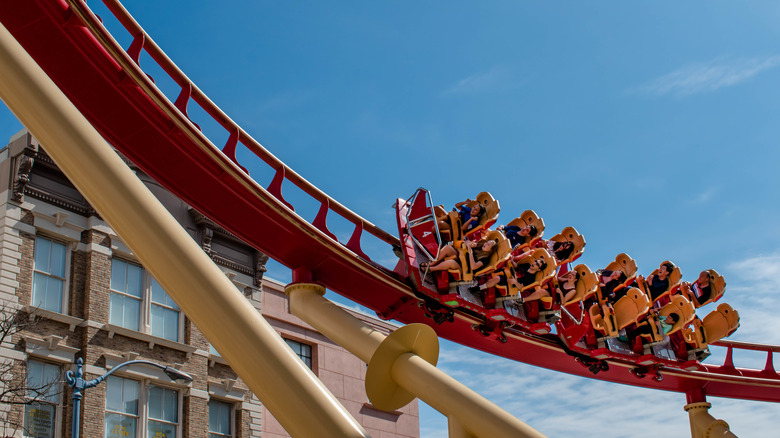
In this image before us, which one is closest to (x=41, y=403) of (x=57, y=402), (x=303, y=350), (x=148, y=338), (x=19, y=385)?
(x=57, y=402)

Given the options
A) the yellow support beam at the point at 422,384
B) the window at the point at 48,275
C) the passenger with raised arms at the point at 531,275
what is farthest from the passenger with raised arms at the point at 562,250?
the window at the point at 48,275

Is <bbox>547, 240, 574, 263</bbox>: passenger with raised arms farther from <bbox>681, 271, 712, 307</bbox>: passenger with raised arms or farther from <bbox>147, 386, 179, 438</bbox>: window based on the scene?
<bbox>147, 386, 179, 438</bbox>: window

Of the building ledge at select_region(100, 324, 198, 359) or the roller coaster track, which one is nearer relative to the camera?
the roller coaster track

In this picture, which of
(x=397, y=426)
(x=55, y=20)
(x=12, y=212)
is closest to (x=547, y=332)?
(x=55, y=20)

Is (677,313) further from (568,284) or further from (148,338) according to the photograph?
(148,338)

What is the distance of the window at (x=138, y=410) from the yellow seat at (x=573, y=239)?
338 inches

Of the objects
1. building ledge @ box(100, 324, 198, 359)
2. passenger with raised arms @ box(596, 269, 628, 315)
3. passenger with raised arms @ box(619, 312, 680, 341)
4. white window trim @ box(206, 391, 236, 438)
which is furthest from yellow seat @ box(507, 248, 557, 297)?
white window trim @ box(206, 391, 236, 438)

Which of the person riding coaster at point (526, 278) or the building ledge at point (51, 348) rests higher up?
the building ledge at point (51, 348)

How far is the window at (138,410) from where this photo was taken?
14.6 m

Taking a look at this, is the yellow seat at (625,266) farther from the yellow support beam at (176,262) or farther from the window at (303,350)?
the window at (303,350)

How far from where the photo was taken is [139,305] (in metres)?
15.7

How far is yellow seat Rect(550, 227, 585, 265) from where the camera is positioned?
10.3 m

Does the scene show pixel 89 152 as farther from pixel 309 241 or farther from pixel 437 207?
pixel 437 207

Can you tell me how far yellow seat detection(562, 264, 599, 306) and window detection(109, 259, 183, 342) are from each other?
8595 millimetres
